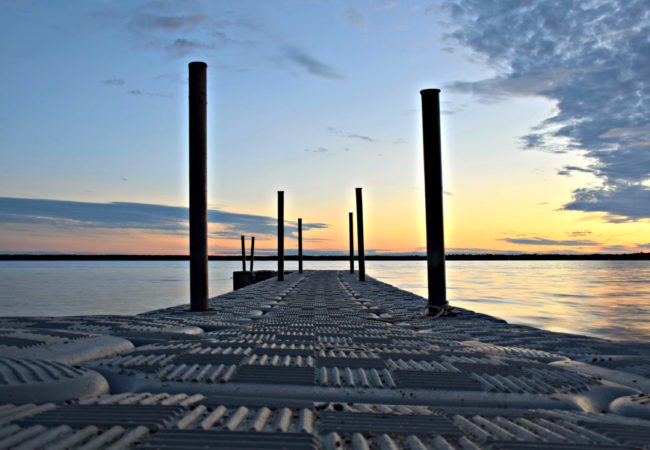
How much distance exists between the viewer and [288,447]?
2309 millimetres

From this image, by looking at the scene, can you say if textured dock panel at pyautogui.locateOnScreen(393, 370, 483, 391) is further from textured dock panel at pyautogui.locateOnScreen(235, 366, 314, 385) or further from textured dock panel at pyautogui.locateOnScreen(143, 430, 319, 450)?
textured dock panel at pyautogui.locateOnScreen(143, 430, 319, 450)

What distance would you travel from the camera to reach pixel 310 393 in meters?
3.42

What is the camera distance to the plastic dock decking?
2467 millimetres

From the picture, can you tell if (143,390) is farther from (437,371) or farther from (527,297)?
(527,297)

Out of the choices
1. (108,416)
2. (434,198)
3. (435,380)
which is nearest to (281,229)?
(434,198)

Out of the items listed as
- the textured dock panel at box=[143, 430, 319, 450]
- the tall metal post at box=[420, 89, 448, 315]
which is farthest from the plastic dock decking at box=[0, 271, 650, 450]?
the tall metal post at box=[420, 89, 448, 315]

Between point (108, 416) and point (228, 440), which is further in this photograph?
point (108, 416)

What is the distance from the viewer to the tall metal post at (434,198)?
909 centimetres

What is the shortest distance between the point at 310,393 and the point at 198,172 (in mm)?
6429

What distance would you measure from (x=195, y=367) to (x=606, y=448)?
2660 millimetres

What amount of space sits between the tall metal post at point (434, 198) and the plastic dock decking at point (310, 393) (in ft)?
9.81

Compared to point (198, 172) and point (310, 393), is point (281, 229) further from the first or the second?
point (310, 393)

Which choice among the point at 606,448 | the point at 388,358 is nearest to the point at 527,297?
the point at 388,358

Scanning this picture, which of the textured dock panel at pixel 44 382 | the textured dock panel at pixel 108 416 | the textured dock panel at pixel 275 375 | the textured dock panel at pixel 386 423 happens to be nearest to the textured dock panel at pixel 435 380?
the textured dock panel at pixel 275 375
